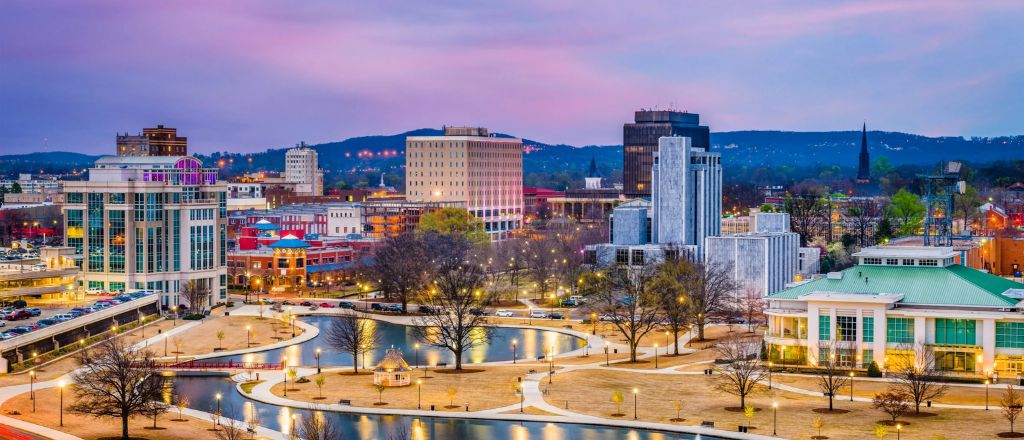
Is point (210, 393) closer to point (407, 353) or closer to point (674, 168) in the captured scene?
point (407, 353)

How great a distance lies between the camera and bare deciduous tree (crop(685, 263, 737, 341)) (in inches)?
4564

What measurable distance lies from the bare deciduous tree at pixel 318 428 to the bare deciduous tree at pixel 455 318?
22.3 m

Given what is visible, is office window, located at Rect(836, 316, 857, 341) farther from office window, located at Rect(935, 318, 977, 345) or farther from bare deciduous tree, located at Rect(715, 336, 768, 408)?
bare deciduous tree, located at Rect(715, 336, 768, 408)

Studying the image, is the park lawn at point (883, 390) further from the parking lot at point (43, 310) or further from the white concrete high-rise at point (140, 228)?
the white concrete high-rise at point (140, 228)

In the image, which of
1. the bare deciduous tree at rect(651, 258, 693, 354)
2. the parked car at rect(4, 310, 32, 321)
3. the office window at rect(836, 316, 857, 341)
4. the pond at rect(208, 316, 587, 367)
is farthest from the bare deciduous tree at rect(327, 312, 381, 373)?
the office window at rect(836, 316, 857, 341)

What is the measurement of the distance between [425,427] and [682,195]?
8748 cm

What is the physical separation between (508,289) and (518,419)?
273 feet

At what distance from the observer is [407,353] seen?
111500mm

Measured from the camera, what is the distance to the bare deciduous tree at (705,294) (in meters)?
116

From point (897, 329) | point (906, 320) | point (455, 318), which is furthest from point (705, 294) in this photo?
point (906, 320)

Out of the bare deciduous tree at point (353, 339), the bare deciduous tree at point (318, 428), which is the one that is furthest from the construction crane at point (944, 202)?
the bare deciduous tree at point (318, 428)

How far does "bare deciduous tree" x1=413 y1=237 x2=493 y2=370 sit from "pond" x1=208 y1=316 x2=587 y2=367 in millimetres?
987

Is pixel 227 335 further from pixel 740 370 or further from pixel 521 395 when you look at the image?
pixel 740 370

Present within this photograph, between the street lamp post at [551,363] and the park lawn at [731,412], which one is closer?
the park lawn at [731,412]
